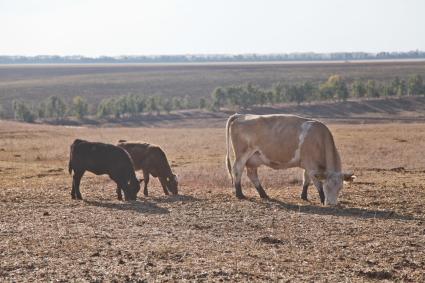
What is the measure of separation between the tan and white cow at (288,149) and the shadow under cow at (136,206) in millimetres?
3150

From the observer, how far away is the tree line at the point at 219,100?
132625 mm

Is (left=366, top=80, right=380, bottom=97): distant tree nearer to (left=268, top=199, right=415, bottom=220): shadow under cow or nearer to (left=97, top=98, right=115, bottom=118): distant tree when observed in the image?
(left=97, top=98, right=115, bottom=118): distant tree

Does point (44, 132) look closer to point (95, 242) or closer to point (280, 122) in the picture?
point (280, 122)

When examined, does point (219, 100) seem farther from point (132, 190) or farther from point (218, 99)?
point (132, 190)

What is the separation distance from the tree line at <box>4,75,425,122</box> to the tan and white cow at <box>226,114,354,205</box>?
105002 mm

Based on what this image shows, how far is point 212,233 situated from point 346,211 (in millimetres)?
5014

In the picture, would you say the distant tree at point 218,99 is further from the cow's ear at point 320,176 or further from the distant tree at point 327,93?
the cow's ear at point 320,176

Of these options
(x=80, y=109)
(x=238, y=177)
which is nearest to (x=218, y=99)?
(x=80, y=109)

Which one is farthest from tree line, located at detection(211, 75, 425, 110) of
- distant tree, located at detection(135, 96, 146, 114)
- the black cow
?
the black cow

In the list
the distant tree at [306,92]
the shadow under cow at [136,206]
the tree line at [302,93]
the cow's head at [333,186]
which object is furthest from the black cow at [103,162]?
the distant tree at [306,92]

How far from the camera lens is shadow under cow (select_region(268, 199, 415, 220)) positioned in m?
18.6

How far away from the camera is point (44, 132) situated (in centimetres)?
6838

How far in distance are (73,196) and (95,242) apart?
743cm

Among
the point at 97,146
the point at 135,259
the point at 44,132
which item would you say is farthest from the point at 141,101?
the point at 135,259
